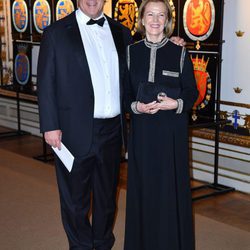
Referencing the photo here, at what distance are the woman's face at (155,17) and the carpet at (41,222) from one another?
55.9 inches

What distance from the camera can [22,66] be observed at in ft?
18.6

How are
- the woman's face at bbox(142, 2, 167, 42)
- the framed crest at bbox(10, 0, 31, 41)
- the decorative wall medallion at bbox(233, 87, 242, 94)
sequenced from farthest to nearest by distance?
the framed crest at bbox(10, 0, 31, 41), the decorative wall medallion at bbox(233, 87, 242, 94), the woman's face at bbox(142, 2, 167, 42)

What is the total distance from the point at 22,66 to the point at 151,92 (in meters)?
3.54

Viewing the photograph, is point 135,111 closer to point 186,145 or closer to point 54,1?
point 186,145

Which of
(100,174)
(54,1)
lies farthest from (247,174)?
(54,1)

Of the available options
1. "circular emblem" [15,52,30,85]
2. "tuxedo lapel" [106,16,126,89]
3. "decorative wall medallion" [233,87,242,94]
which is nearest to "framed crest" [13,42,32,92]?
"circular emblem" [15,52,30,85]

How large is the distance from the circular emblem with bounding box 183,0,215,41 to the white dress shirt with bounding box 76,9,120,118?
5.32 feet

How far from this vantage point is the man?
2557 mm

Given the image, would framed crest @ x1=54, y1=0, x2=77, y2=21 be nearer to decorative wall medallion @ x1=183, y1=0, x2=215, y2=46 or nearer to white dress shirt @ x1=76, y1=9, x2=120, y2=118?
decorative wall medallion @ x1=183, y1=0, x2=215, y2=46

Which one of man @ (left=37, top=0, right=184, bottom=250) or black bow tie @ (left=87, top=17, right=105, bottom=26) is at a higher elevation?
black bow tie @ (left=87, top=17, right=105, bottom=26)

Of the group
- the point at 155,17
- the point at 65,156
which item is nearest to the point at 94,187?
the point at 65,156

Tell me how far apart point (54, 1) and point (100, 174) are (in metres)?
3.34

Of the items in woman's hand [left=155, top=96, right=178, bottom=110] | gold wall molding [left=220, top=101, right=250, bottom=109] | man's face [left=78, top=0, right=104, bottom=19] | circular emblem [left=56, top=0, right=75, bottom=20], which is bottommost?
gold wall molding [left=220, top=101, right=250, bottom=109]

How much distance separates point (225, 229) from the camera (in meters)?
3.44
